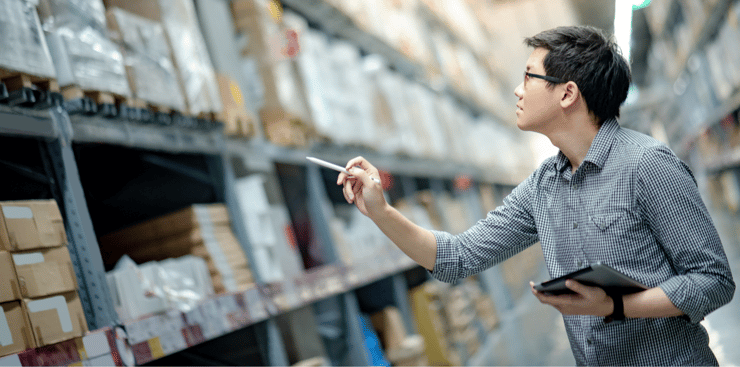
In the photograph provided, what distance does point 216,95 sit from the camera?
2.76 metres

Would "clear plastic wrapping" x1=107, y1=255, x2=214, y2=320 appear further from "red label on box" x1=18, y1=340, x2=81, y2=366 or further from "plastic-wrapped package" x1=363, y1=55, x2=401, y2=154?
"plastic-wrapped package" x1=363, y1=55, x2=401, y2=154

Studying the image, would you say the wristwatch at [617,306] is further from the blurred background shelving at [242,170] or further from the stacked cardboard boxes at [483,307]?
the stacked cardboard boxes at [483,307]

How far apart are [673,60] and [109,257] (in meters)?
12.5

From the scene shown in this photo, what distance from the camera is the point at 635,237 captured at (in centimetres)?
145

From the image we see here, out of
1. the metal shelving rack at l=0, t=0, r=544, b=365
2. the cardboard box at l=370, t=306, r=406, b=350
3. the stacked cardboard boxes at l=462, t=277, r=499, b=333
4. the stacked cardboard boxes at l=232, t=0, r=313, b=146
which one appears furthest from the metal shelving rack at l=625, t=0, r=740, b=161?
the stacked cardboard boxes at l=232, t=0, r=313, b=146

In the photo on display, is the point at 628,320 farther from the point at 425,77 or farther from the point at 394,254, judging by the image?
the point at 425,77

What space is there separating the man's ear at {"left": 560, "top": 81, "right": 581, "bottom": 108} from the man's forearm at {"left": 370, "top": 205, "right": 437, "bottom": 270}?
0.54 meters

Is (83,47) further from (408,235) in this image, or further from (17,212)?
(408,235)

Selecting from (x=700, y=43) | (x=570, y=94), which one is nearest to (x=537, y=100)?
(x=570, y=94)

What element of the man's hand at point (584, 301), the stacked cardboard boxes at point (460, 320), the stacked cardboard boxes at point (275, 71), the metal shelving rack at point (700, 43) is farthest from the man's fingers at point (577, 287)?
the metal shelving rack at point (700, 43)

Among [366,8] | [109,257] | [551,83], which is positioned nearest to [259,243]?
[109,257]

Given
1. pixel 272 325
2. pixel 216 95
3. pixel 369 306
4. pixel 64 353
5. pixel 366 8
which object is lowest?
pixel 369 306

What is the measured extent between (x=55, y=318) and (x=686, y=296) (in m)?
1.71

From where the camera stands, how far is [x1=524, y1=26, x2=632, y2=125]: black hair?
151cm
